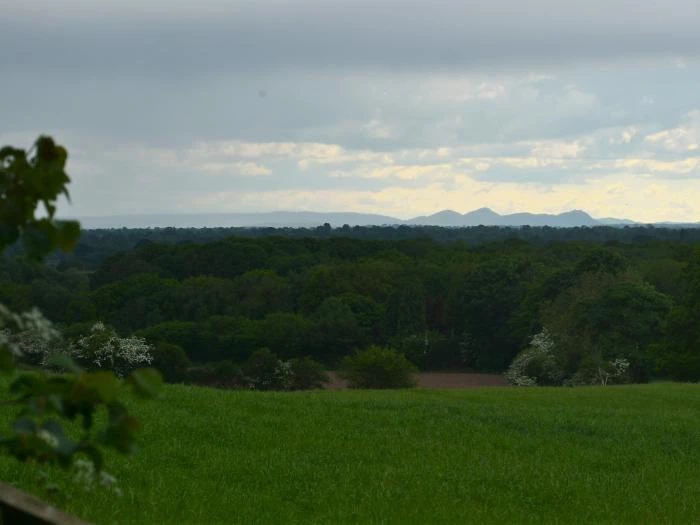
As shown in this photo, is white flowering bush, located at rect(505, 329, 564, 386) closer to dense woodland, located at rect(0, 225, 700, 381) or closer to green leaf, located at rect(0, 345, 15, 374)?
dense woodland, located at rect(0, 225, 700, 381)

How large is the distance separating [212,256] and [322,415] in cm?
8162

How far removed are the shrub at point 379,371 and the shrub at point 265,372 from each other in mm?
3792

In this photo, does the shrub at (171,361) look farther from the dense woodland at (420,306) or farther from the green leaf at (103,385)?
the green leaf at (103,385)

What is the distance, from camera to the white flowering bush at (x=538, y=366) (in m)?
52.3

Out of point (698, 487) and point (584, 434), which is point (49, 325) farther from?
point (584, 434)

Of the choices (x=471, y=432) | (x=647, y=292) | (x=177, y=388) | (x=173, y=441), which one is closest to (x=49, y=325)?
(x=173, y=441)

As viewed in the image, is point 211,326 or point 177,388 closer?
point 177,388

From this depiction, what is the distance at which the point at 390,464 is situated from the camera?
43.2 feet

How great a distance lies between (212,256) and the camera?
3821 inches

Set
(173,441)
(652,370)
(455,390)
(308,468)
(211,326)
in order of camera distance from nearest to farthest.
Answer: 1. (308,468)
2. (173,441)
3. (455,390)
4. (652,370)
5. (211,326)

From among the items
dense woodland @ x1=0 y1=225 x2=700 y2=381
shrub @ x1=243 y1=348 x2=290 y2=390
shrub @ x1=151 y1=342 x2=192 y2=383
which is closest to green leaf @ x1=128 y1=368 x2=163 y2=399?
dense woodland @ x1=0 y1=225 x2=700 y2=381

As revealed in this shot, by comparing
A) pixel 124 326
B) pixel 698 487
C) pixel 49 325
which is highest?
pixel 49 325

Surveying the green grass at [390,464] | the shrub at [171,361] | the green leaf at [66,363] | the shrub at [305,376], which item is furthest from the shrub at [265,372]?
the green leaf at [66,363]

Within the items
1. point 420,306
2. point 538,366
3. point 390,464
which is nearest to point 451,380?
point 420,306
